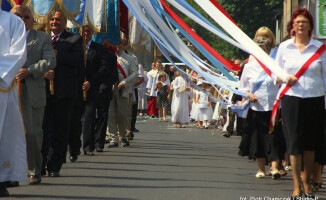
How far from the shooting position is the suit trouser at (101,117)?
13.4 m

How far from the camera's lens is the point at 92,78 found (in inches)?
501

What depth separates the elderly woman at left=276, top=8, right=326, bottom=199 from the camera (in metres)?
7.55

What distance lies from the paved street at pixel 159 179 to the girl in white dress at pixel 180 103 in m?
9.94

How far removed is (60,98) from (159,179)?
1.67m

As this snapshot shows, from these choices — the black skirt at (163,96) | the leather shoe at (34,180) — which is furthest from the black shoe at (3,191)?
the black skirt at (163,96)

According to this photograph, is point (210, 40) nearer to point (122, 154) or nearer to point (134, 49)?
point (134, 49)

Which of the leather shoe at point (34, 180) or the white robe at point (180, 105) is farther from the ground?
the white robe at point (180, 105)

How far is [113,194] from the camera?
788 cm

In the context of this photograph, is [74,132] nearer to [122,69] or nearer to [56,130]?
[56,130]

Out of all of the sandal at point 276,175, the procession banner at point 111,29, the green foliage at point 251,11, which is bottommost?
the sandal at point 276,175

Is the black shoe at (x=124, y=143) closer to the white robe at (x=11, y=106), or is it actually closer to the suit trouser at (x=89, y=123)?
the suit trouser at (x=89, y=123)

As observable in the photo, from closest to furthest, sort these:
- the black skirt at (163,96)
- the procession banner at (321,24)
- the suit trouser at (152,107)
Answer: the black skirt at (163,96)
the procession banner at (321,24)
the suit trouser at (152,107)

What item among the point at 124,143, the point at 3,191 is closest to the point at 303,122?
the point at 3,191

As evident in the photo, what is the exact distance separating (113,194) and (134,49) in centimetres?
1004
